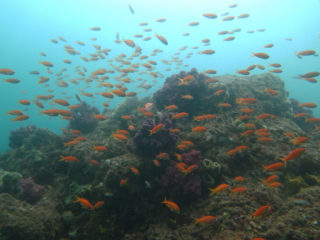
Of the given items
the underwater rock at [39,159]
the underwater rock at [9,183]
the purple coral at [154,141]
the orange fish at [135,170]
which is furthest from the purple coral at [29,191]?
the purple coral at [154,141]

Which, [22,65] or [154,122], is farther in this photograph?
[22,65]

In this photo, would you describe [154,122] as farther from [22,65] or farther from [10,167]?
[22,65]

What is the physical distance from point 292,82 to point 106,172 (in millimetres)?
166990

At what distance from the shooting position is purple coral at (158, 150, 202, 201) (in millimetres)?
4973

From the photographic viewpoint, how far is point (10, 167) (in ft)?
30.0

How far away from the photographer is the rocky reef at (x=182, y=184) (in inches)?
154

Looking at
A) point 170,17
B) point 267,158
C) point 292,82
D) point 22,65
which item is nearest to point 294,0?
point 170,17

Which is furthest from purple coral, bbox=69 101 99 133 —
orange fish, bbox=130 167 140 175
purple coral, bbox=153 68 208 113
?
orange fish, bbox=130 167 140 175

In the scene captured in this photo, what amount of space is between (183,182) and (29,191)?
228 inches

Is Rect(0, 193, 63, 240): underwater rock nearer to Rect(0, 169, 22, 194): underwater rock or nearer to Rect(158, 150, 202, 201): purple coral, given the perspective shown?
Rect(0, 169, 22, 194): underwater rock

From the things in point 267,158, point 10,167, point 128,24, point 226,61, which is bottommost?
point 226,61

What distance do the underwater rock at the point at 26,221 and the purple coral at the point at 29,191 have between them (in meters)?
0.99

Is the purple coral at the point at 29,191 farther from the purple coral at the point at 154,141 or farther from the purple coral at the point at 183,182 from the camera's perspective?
the purple coral at the point at 183,182

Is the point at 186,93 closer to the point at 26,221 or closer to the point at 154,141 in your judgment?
the point at 154,141
